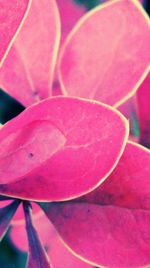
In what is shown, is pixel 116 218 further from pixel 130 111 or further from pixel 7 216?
pixel 130 111

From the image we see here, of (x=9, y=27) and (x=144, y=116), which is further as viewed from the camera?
(x=144, y=116)

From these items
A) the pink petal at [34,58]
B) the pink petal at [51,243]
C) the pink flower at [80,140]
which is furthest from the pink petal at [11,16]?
the pink petal at [51,243]

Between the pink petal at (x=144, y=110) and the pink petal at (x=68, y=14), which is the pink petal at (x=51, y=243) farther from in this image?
the pink petal at (x=68, y=14)

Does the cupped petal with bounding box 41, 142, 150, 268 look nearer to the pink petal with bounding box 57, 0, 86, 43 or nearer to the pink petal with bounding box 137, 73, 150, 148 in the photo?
the pink petal with bounding box 137, 73, 150, 148

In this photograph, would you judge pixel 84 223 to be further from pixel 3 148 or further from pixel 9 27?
pixel 9 27

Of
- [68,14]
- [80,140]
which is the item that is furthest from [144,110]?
[68,14]

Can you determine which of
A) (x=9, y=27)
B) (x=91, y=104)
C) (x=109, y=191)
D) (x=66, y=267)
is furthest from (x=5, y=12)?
(x=66, y=267)

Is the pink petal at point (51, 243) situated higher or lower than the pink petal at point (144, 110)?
lower
